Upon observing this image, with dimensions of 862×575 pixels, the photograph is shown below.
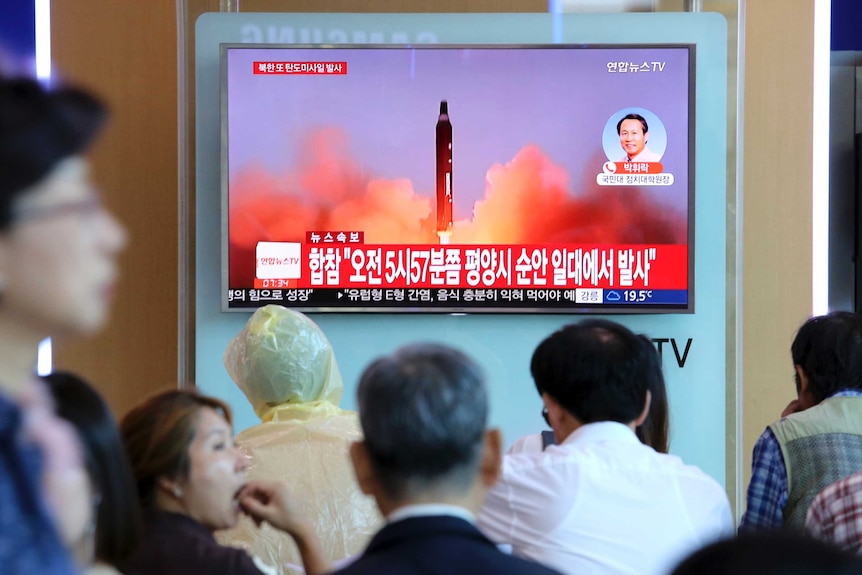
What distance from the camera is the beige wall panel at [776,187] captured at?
181 inches

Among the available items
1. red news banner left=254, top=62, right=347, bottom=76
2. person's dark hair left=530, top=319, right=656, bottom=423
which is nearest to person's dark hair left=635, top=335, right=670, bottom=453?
person's dark hair left=530, top=319, right=656, bottom=423

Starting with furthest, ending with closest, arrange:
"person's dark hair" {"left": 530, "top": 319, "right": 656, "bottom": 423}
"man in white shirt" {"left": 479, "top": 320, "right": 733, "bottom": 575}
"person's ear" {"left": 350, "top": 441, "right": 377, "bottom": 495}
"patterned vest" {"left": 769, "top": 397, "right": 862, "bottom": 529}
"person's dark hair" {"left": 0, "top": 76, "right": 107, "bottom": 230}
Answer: "patterned vest" {"left": 769, "top": 397, "right": 862, "bottom": 529} → "person's dark hair" {"left": 530, "top": 319, "right": 656, "bottom": 423} → "man in white shirt" {"left": 479, "top": 320, "right": 733, "bottom": 575} → "person's ear" {"left": 350, "top": 441, "right": 377, "bottom": 495} → "person's dark hair" {"left": 0, "top": 76, "right": 107, "bottom": 230}

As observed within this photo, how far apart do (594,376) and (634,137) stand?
2.60 metres

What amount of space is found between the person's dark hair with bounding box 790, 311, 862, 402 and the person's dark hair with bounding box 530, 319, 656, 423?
0.82 metres

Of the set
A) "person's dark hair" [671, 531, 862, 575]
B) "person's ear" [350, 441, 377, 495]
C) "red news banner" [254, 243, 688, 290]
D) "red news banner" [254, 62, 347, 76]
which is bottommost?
"person's ear" [350, 441, 377, 495]

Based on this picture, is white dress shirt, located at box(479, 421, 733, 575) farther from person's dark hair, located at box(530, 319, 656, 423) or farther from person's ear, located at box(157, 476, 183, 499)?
person's ear, located at box(157, 476, 183, 499)

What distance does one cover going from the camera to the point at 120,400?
4.69 metres

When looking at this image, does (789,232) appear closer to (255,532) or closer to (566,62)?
(566,62)

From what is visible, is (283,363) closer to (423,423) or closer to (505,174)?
(423,423)

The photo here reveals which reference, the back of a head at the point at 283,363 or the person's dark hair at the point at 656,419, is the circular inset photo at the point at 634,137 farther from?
the person's dark hair at the point at 656,419

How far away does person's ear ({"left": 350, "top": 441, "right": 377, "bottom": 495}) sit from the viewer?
4.11ft

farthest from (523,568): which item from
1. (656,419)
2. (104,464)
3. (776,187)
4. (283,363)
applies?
(776,187)

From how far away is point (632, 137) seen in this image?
4.34 metres

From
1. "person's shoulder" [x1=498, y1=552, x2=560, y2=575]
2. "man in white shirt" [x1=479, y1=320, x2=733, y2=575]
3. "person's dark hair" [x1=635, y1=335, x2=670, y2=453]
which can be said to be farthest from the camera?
"person's dark hair" [x1=635, y1=335, x2=670, y2=453]
